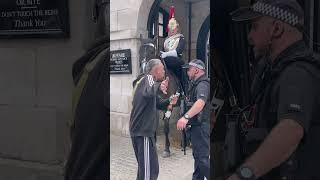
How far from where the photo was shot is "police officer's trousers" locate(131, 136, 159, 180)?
6.88 ft

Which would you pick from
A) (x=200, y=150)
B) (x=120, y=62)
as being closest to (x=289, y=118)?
(x=200, y=150)

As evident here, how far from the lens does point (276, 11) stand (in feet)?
6.59

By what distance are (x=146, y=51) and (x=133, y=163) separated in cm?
62

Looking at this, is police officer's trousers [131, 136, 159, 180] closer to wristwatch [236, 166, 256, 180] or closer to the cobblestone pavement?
the cobblestone pavement

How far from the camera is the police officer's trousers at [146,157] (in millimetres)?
2098

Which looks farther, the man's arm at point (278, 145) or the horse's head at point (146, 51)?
the horse's head at point (146, 51)

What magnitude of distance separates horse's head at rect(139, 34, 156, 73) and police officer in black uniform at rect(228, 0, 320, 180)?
1.53ft

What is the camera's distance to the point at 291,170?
6.53 feet

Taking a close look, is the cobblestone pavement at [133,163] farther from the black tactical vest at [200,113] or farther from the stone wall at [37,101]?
the stone wall at [37,101]

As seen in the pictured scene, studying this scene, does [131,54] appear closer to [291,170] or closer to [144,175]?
[144,175]

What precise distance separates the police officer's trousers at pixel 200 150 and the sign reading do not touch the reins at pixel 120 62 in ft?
1.64

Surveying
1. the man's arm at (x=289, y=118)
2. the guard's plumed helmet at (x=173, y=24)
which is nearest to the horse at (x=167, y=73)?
the guard's plumed helmet at (x=173, y=24)

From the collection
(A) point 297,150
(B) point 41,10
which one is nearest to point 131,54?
(B) point 41,10

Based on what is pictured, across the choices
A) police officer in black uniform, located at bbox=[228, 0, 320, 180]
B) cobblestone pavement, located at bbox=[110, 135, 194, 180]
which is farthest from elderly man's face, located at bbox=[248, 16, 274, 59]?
cobblestone pavement, located at bbox=[110, 135, 194, 180]
